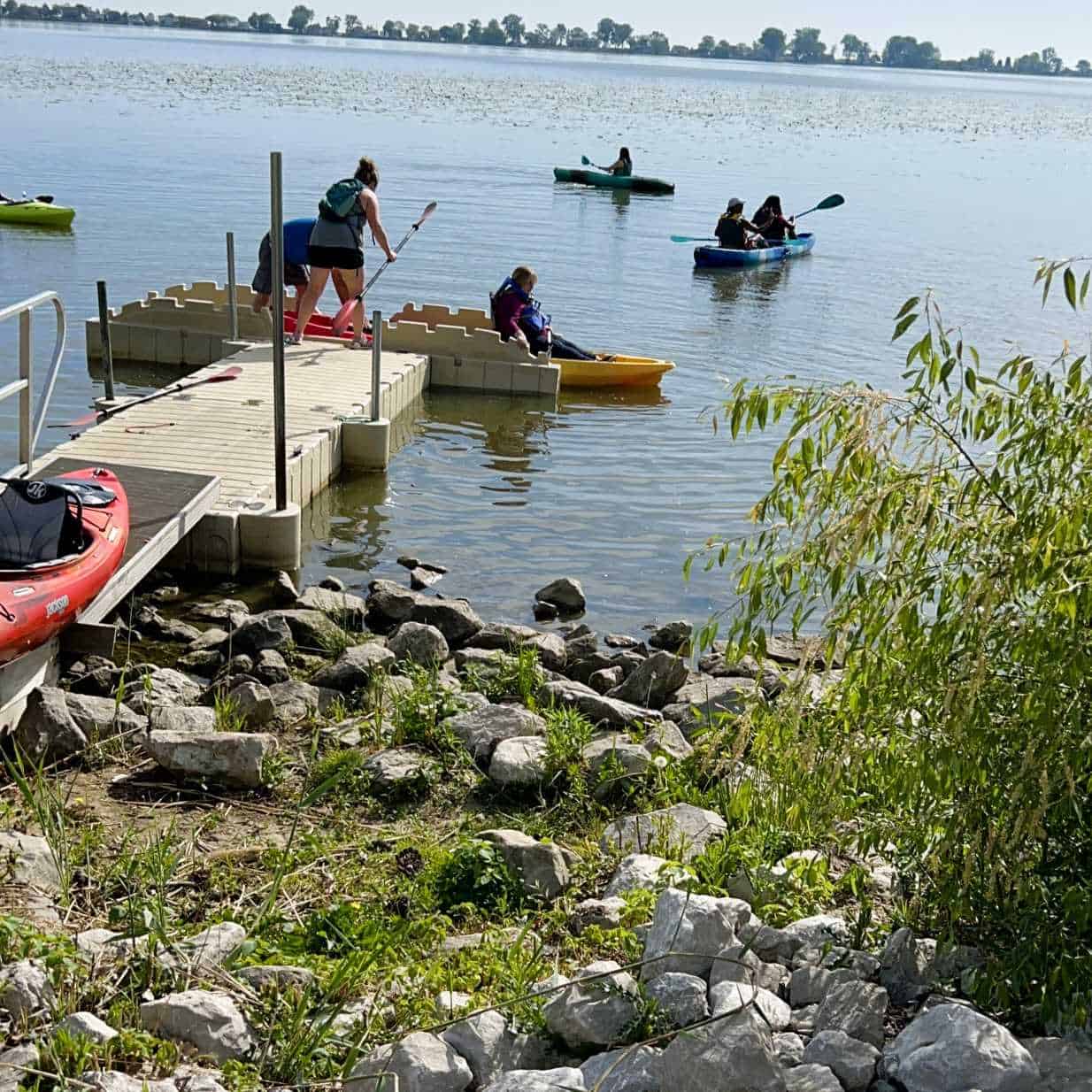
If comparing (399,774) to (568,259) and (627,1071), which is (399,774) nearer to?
(627,1071)

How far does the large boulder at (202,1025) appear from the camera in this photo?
3.95m

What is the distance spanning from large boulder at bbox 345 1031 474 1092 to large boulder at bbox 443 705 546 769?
8.36 ft

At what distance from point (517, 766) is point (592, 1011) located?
2157 millimetres

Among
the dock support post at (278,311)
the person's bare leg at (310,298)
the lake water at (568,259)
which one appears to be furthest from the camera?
the person's bare leg at (310,298)

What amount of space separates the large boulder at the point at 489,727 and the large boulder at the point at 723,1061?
2716 mm

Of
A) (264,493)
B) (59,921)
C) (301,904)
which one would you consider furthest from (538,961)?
(264,493)

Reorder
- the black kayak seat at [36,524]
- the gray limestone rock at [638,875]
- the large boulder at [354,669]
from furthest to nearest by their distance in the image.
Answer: the large boulder at [354,669] → the black kayak seat at [36,524] → the gray limestone rock at [638,875]

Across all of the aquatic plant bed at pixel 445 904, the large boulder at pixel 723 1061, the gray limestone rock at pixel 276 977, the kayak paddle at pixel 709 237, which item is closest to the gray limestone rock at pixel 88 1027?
the aquatic plant bed at pixel 445 904

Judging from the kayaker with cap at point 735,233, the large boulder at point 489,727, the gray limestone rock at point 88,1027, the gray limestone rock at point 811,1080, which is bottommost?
the large boulder at point 489,727

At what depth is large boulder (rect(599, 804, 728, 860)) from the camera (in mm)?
5445

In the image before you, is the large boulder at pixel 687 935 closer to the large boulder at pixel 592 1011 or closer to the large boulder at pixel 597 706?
the large boulder at pixel 592 1011

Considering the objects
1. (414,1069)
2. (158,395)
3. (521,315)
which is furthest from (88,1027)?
(521,315)

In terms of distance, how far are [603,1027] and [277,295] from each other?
19.8 feet

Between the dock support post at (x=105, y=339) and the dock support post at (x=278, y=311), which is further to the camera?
the dock support post at (x=105, y=339)
